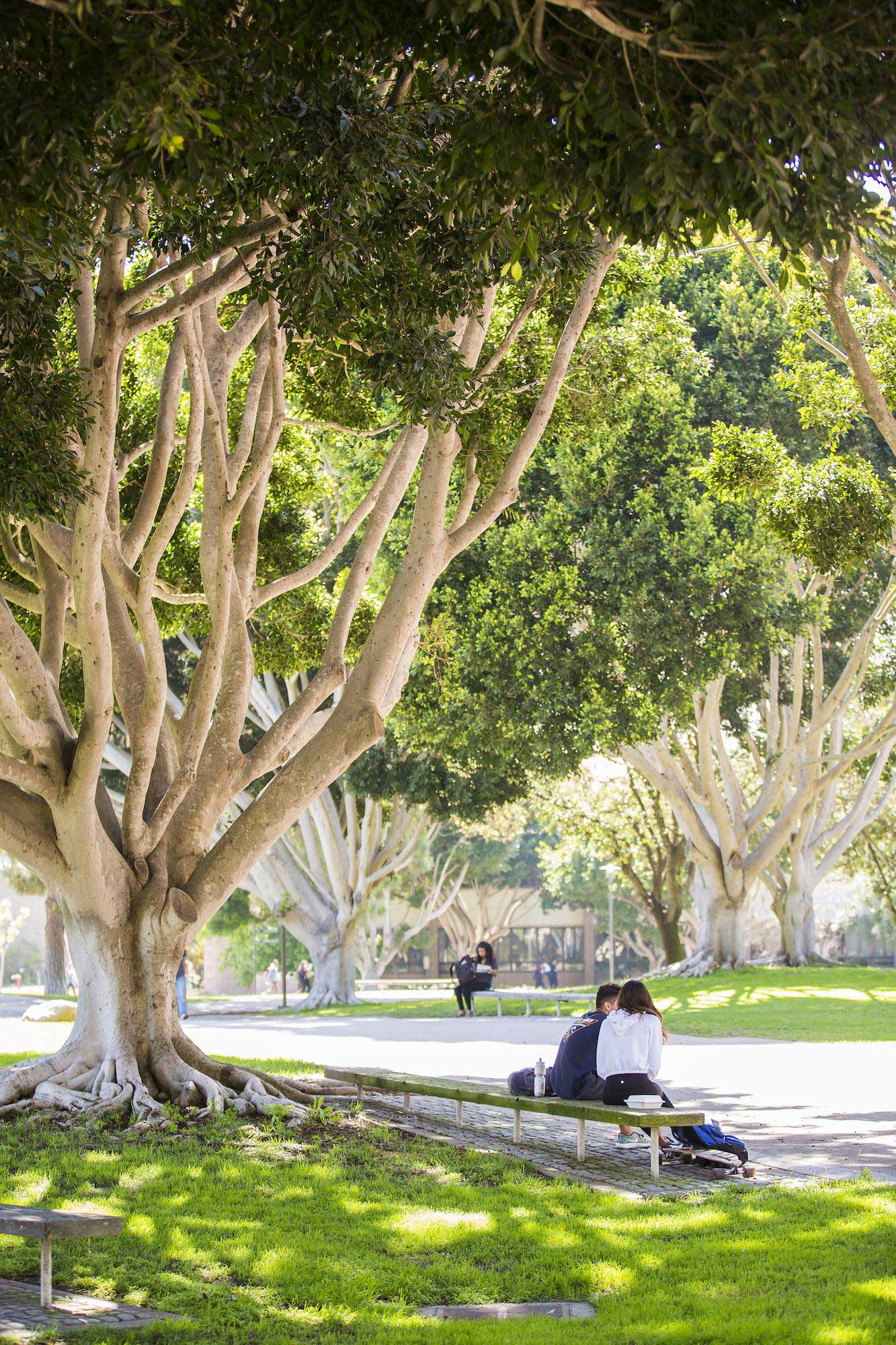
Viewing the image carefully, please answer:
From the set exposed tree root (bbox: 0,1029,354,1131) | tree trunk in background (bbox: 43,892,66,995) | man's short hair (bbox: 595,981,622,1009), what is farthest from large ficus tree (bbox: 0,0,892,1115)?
tree trunk in background (bbox: 43,892,66,995)

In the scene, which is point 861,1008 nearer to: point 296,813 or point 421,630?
point 421,630

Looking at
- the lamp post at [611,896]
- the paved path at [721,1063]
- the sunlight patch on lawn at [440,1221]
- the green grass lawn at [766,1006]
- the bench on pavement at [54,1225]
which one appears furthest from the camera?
the lamp post at [611,896]

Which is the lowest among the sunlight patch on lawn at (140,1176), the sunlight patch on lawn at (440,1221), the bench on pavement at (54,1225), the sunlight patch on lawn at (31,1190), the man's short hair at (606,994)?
the sunlight patch on lawn at (440,1221)

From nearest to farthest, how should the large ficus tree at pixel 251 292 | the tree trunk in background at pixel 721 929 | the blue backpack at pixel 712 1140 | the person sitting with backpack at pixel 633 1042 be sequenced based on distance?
the large ficus tree at pixel 251 292
the blue backpack at pixel 712 1140
the person sitting with backpack at pixel 633 1042
the tree trunk in background at pixel 721 929

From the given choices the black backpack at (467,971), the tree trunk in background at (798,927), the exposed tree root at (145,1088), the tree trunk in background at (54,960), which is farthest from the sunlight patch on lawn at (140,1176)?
the tree trunk in background at (54,960)

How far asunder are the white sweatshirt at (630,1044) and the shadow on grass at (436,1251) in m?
0.81

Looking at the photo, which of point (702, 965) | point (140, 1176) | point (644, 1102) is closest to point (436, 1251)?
point (644, 1102)

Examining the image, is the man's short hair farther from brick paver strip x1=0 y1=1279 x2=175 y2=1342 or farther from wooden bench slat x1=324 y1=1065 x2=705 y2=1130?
brick paver strip x1=0 y1=1279 x2=175 y2=1342

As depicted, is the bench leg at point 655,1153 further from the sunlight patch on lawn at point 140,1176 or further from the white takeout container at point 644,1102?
the sunlight patch on lawn at point 140,1176

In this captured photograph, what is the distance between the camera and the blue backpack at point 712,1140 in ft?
25.4

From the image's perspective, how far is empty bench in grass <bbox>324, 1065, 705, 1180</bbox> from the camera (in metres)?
7.18

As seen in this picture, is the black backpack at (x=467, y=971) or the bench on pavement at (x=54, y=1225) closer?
the bench on pavement at (x=54, y=1225)

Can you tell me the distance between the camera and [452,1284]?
538 cm

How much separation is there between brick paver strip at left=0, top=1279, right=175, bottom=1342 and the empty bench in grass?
304 cm
